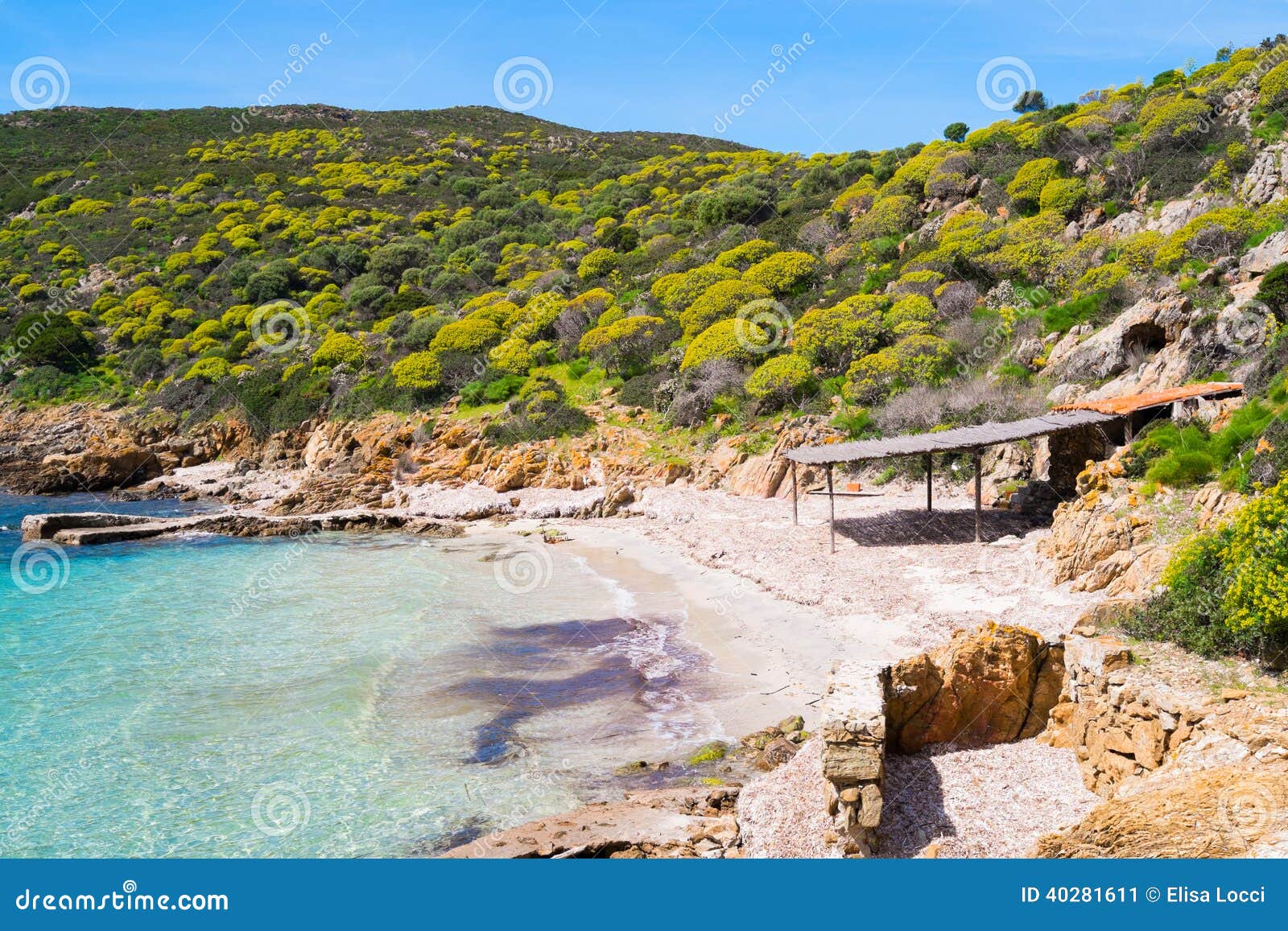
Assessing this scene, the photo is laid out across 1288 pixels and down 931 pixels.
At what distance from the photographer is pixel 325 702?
488 inches

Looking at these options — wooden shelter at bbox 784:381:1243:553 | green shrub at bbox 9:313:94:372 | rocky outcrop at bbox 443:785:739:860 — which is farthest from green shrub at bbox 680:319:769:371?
green shrub at bbox 9:313:94:372

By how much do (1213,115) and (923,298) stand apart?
53.4 feet

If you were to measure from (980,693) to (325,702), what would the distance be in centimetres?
925

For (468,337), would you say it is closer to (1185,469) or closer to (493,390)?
(493,390)

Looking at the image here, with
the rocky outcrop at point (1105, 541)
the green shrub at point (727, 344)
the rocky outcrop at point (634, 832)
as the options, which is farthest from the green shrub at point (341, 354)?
the rocky outcrop at point (634, 832)

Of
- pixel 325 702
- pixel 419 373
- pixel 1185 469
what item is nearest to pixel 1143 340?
pixel 1185 469

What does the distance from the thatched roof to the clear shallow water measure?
521 centimetres

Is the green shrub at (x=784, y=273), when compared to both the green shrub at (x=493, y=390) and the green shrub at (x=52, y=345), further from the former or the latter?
the green shrub at (x=52, y=345)

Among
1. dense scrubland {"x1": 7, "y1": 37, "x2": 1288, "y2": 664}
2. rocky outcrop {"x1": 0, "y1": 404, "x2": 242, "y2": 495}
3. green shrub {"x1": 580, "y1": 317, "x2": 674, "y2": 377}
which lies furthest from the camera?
rocky outcrop {"x1": 0, "y1": 404, "x2": 242, "y2": 495}

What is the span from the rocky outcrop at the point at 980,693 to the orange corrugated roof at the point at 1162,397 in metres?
10.1

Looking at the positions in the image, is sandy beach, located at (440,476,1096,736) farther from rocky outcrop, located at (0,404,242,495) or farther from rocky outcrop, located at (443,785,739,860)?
rocky outcrop, located at (0,404,242,495)

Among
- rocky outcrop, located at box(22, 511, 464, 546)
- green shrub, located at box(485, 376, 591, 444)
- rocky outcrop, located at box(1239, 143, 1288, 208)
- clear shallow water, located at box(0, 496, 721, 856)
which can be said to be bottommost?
clear shallow water, located at box(0, 496, 721, 856)

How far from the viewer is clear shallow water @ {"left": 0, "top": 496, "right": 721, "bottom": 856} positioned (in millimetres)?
8984

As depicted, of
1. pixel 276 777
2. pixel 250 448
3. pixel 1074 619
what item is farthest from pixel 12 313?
pixel 1074 619
